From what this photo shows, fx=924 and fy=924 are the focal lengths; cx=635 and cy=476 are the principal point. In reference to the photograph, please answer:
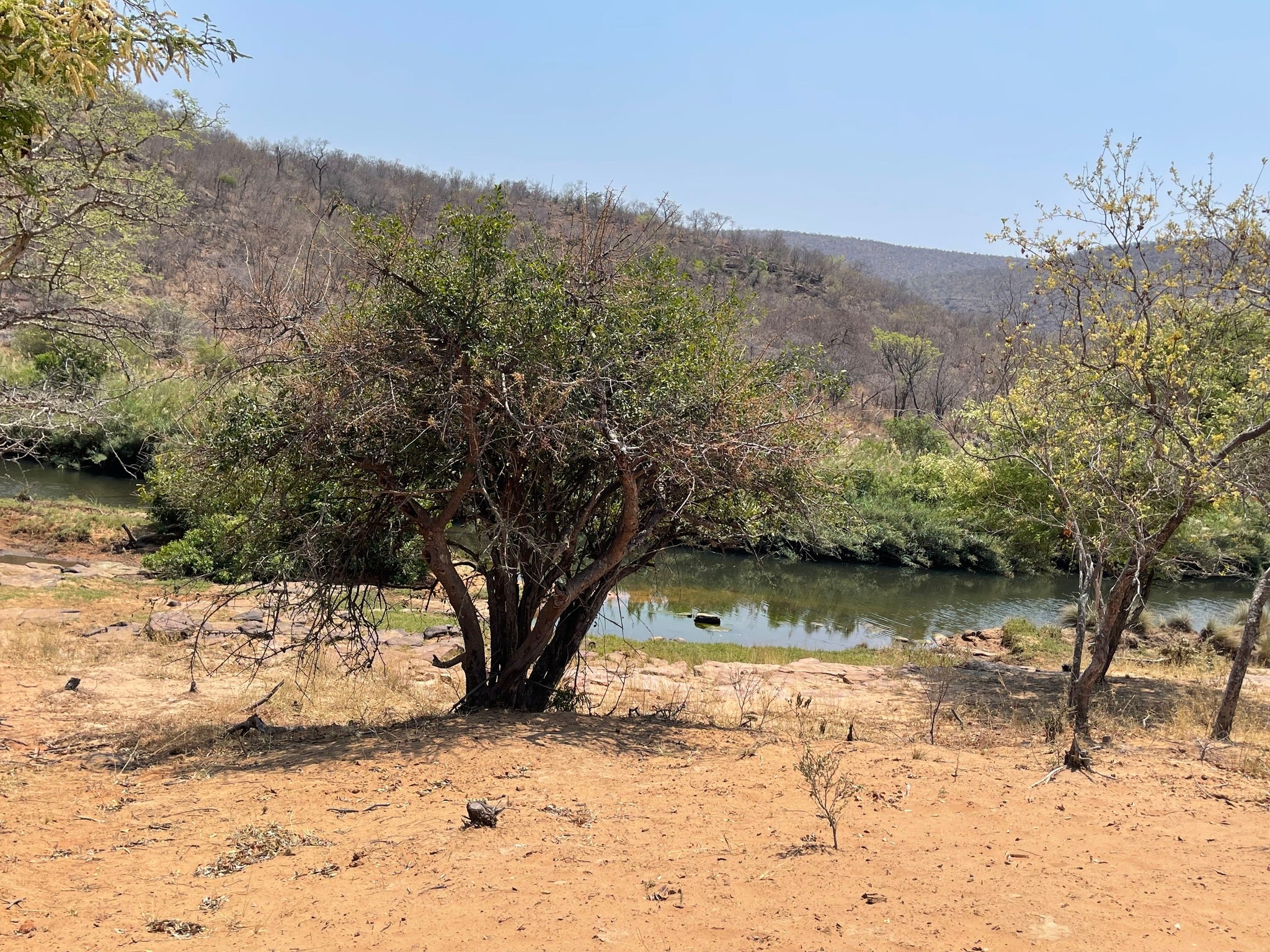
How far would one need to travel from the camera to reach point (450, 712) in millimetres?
9234

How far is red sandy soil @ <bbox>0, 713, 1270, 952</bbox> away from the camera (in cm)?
411

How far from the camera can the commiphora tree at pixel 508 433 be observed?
25.6 feet

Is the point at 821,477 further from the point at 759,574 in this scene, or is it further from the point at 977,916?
the point at 759,574

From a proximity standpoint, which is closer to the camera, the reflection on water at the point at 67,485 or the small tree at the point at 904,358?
the reflection on water at the point at 67,485

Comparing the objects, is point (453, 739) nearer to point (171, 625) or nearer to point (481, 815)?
point (481, 815)

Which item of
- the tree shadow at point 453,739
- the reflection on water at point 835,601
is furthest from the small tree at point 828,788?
the reflection on water at point 835,601

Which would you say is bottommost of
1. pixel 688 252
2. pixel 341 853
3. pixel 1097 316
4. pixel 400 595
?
pixel 400 595

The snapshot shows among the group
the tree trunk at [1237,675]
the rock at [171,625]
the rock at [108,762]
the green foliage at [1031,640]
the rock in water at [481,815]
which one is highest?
the tree trunk at [1237,675]

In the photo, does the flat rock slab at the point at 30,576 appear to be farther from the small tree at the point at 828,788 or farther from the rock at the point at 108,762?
the small tree at the point at 828,788

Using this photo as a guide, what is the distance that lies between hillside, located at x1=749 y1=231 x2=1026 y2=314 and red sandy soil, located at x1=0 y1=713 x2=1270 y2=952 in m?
125

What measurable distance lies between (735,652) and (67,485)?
94.3 ft

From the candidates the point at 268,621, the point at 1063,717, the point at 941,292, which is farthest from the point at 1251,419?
the point at 941,292

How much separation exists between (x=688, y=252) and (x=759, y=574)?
182 ft

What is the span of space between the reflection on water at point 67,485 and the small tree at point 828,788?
2945cm
